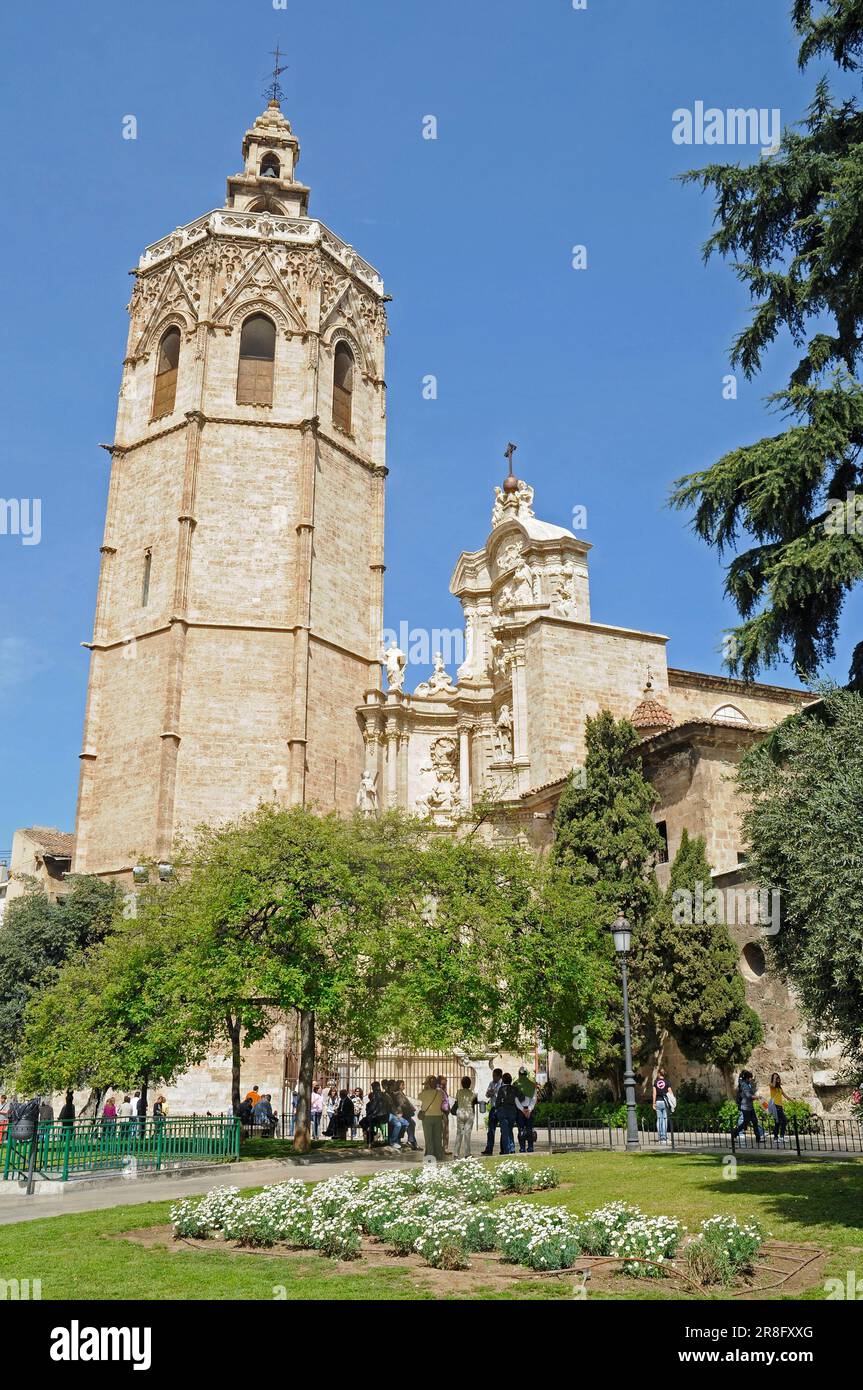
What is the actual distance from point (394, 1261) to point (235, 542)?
35833mm

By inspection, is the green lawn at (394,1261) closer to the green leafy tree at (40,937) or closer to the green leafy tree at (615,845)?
the green leafy tree at (615,845)

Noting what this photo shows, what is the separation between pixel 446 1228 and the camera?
9.45 m

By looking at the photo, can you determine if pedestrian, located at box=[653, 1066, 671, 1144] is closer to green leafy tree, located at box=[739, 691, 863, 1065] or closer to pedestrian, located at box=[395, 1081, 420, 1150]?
pedestrian, located at box=[395, 1081, 420, 1150]

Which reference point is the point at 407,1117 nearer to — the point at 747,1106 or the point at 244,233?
the point at 747,1106

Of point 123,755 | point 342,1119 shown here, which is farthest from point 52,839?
point 342,1119

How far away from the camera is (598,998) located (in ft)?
68.6

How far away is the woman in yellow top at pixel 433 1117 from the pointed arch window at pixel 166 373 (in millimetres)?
34438

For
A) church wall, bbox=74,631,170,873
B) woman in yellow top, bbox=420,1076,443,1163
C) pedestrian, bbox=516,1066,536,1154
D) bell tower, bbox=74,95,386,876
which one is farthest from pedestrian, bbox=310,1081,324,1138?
church wall, bbox=74,631,170,873

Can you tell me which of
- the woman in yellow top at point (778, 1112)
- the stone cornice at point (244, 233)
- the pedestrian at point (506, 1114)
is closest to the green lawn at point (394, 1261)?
the pedestrian at point (506, 1114)

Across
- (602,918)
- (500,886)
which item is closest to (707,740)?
(602,918)

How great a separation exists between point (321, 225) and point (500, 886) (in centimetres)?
3546

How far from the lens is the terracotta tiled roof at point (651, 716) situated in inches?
1250

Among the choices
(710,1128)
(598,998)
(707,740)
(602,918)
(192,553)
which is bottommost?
(710,1128)
